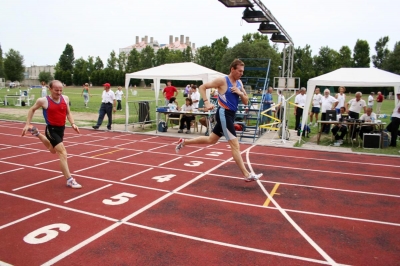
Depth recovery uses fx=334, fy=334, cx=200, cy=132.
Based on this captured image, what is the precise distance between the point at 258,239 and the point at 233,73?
2994 millimetres

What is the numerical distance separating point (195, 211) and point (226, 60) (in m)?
68.2

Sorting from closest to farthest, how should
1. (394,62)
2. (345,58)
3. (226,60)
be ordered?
(394,62), (345,58), (226,60)

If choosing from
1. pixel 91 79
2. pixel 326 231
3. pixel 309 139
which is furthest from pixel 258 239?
pixel 91 79

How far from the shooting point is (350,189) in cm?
642

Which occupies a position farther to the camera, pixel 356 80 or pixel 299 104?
pixel 299 104

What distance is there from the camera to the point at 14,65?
83.5 m

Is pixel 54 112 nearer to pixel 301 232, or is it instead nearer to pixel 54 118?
pixel 54 118

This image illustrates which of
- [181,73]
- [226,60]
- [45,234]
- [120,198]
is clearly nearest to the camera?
[45,234]

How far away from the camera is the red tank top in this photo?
19.0 ft

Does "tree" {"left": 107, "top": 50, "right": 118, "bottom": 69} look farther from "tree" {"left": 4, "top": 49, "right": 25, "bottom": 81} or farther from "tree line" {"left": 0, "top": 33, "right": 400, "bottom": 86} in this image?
"tree" {"left": 4, "top": 49, "right": 25, "bottom": 81}

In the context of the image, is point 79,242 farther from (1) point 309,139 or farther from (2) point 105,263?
(1) point 309,139

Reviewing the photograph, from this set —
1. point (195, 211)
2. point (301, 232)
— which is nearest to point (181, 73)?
point (195, 211)

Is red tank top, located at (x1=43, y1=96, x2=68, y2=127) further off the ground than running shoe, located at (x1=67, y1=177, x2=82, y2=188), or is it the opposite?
red tank top, located at (x1=43, y1=96, x2=68, y2=127)

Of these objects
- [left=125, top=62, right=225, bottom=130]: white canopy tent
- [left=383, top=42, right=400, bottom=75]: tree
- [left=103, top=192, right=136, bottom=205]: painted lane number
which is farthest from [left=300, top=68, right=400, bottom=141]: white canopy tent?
[left=383, top=42, right=400, bottom=75]: tree
